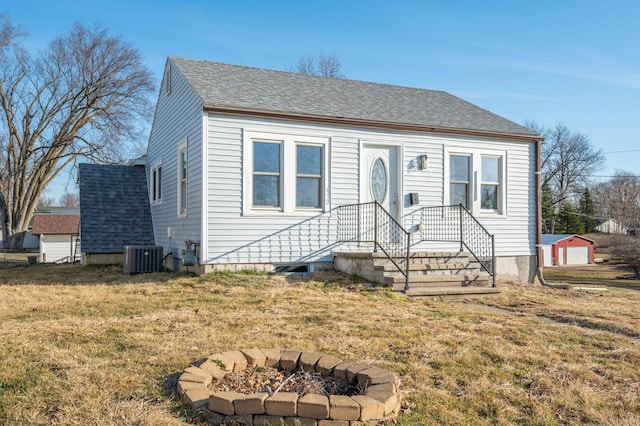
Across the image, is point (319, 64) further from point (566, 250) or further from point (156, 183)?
point (566, 250)

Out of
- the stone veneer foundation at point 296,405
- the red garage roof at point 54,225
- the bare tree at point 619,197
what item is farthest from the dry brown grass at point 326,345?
the bare tree at point 619,197

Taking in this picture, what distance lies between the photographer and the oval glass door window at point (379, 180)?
10.9 m

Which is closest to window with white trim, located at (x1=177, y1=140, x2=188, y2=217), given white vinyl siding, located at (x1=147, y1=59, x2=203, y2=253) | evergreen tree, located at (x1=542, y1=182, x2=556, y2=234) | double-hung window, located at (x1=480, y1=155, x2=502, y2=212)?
white vinyl siding, located at (x1=147, y1=59, x2=203, y2=253)

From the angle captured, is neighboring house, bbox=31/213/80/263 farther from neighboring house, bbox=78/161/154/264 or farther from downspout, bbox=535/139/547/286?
downspout, bbox=535/139/547/286

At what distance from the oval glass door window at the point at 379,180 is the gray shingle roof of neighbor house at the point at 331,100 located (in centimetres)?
96

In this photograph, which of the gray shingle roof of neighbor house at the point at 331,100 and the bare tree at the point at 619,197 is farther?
the bare tree at the point at 619,197

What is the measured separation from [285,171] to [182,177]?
2.76 metres

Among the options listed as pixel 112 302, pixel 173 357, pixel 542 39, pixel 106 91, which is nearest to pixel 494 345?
pixel 173 357

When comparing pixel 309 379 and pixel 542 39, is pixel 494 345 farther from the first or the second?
pixel 542 39

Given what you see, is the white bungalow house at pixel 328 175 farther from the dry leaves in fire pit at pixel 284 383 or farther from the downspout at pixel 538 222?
the dry leaves in fire pit at pixel 284 383

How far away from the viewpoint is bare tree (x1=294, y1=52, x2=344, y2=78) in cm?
3469

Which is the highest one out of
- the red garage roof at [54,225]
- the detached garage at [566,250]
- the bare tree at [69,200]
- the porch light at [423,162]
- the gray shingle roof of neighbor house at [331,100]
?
the bare tree at [69,200]

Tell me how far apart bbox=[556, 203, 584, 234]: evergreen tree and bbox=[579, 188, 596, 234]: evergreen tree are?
4.19 feet

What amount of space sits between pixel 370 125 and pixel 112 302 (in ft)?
21.0
